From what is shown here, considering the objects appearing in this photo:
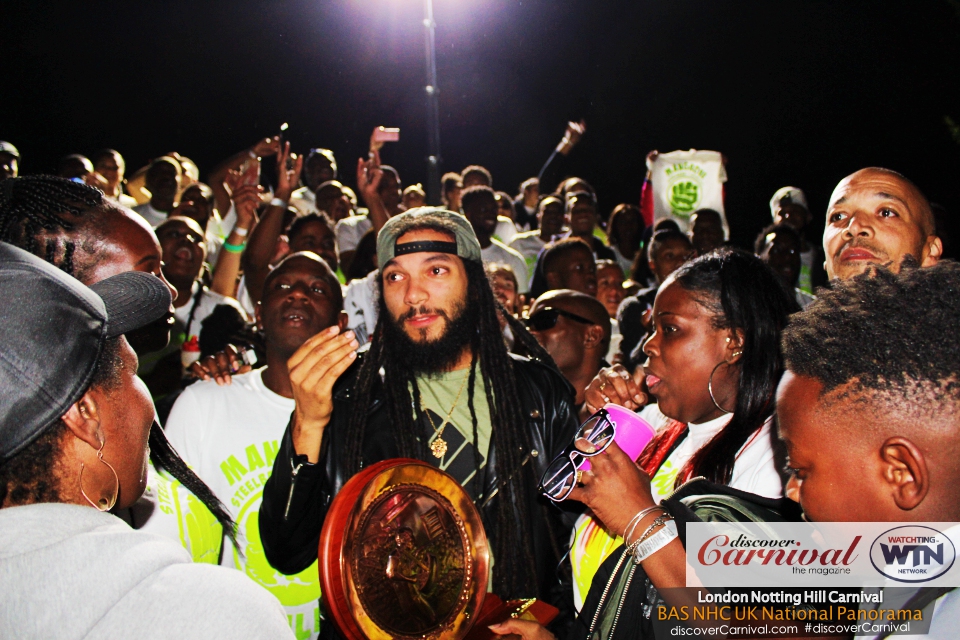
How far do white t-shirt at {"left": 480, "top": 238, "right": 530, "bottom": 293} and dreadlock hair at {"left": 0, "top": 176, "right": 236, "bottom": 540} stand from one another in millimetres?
4183

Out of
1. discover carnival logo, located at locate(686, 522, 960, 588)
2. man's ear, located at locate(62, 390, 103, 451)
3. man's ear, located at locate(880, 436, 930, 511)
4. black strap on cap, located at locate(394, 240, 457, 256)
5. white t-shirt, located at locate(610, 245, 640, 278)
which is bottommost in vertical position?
white t-shirt, located at locate(610, 245, 640, 278)

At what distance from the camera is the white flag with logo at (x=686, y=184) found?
7.18 meters

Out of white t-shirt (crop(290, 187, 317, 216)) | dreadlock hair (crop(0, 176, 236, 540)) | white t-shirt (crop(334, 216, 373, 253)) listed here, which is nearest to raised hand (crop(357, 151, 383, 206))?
white t-shirt (crop(334, 216, 373, 253))

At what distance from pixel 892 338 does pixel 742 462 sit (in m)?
0.80

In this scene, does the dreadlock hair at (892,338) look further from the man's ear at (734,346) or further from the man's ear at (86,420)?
the man's ear at (86,420)

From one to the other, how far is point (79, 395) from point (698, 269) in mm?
1922

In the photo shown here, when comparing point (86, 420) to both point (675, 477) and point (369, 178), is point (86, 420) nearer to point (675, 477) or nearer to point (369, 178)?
point (675, 477)

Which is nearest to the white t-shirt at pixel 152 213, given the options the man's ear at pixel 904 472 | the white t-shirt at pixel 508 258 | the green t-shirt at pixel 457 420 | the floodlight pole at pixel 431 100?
the white t-shirt at pixel 508 258

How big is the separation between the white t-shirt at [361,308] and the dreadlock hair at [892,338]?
10.7 feet

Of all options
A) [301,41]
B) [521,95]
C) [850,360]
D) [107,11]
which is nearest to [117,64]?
[107,11]

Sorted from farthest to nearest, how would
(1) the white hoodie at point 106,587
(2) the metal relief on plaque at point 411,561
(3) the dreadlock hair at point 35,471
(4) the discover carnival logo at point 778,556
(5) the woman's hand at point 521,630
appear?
(5) the woman's hand at point 521,630, (2) the metal relief on plaque at point 411,561, (4) the discover carnival logo at point 778,556, (3) the dreadlock hair at point 35,471, (1) the white hoodie at point 106,587

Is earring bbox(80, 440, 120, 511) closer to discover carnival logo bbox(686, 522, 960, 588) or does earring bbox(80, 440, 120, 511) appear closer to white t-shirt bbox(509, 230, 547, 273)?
discover carnival logo bbox(686, 522, 960, 588)

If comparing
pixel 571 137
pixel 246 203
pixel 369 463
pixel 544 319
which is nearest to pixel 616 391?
pixel 369 463

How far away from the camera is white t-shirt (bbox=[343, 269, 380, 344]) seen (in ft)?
14.5
